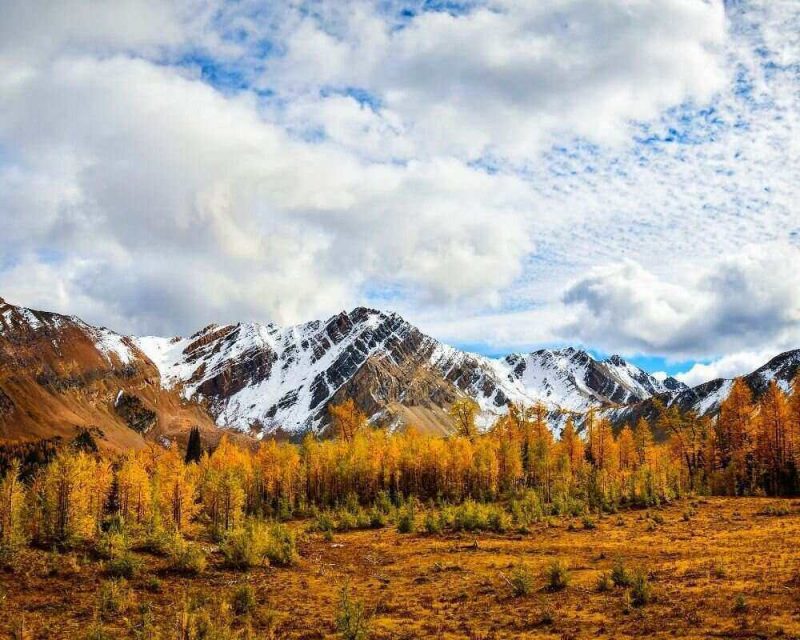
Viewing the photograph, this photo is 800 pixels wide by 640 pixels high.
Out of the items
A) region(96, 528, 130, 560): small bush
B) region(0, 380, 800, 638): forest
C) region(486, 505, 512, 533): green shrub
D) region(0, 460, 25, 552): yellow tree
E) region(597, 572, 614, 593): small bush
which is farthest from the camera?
region(486, 505, 512, 533): green shrub

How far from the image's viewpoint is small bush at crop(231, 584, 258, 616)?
87.6ft

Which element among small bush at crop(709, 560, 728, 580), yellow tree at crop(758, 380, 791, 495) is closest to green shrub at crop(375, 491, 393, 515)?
yellow tree at crop(758, 380, 791, 495)

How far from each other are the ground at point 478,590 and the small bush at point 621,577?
0.75 m

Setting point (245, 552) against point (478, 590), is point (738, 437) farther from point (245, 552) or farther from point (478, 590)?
point (245, 552)

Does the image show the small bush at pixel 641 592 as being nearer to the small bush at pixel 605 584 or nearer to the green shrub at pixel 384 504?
the small bush at pixel 605 584

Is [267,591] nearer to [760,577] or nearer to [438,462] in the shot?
[760,577]

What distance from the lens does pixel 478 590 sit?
30.5 metres

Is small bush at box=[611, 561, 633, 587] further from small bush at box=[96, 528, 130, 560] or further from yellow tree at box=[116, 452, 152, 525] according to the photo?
yellow tree at box=[116, 452, 152, 525]

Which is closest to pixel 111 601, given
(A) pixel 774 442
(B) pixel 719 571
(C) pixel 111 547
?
(C) pixel 111 547

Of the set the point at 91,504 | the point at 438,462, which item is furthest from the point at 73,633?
the point at 438,462

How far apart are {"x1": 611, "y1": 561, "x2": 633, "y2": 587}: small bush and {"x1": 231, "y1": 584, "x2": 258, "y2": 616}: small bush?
1775 cm

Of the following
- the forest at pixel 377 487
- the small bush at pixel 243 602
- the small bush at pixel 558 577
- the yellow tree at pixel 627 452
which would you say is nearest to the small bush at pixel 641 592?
the small bush at pixel 558 577

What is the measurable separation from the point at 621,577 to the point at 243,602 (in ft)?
60.7

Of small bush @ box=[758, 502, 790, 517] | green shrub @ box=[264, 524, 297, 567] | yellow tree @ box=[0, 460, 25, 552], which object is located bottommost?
small bush @ box=[758, 502, 790, 517]
